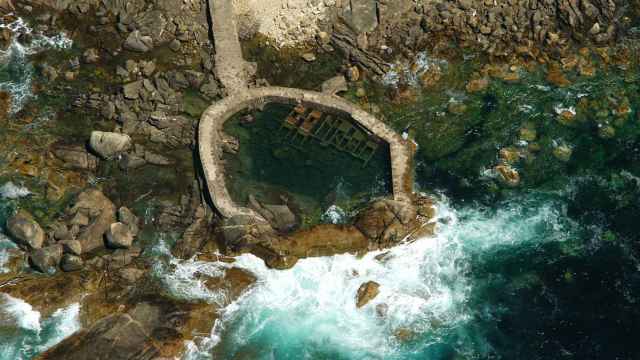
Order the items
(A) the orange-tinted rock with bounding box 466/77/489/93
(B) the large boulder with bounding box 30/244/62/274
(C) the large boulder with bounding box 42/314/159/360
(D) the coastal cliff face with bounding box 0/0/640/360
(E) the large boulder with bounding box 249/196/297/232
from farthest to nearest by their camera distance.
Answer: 1. (A) the orange-tinted rock with bounding box 466/77/489/93
2. (E) the large boulder with bounding box 249/196/297/232
3. (B) the large boulder with bounding box 30/244/62/274
4. (D) the coastal cliff face with bounding box 0/0/640/360
5. (C) the large boulder with bounding box 42/314/159/360

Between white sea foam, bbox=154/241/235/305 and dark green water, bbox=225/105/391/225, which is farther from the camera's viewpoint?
dark green water, bbox=225/105/391/225

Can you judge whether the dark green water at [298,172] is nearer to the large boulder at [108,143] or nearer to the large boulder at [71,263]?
the large boulder at [108,143]

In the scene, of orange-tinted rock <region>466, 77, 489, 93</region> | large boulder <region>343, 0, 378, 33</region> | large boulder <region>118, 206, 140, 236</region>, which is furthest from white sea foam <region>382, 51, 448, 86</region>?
large boulder <region>118, 206, 140, 236</region>

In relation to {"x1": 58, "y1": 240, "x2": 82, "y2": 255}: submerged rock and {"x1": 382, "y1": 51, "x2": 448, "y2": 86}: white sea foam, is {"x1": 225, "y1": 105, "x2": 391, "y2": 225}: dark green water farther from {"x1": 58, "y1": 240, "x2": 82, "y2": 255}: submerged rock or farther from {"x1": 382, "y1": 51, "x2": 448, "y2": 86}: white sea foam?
{"x1": 58, "y1": 240, "x2": 82, "y2": 255}: submerged rock

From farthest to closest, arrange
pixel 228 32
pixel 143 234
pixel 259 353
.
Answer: pixel 228 32 → pixel 143 234 → pixel 259 353

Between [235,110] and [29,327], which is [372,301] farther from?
[29,327]

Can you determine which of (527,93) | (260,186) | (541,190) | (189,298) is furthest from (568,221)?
(189,298)

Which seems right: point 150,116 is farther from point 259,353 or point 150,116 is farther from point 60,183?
point 259,353
